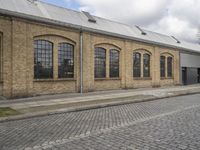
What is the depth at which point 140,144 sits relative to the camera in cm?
637

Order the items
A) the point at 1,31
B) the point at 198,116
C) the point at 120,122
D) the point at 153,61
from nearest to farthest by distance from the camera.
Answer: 1. the point at 120,122
2. the point at 198,116
3. the point at 1,31
4. the point at 153,61

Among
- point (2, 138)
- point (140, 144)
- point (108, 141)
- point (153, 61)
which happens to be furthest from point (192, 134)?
point (153, 61)

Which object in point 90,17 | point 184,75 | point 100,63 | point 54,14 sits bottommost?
point 184,75

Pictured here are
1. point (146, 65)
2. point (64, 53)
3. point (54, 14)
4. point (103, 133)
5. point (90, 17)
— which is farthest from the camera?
point (146, 65)


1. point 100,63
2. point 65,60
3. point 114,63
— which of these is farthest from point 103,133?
point 114,63

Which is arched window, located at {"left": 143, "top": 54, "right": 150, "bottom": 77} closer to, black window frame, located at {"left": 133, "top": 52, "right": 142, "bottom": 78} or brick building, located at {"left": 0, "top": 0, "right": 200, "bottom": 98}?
brick building, located at {"left": 0, "top": 0, "right": 200, "bottom": 98}

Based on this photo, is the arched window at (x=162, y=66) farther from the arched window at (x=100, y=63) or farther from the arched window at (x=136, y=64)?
the arched window at (x=100, y=63)

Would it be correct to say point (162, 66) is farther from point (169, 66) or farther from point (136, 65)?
point (136, 65)

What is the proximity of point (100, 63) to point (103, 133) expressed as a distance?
16.0m

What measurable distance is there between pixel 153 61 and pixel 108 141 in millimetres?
24259

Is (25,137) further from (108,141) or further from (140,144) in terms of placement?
(140,144)

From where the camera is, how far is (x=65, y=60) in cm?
2034

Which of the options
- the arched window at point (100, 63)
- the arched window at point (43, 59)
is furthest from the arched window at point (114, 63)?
the arched window at point (43, 59)

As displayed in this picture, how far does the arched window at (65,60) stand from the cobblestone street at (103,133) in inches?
381
